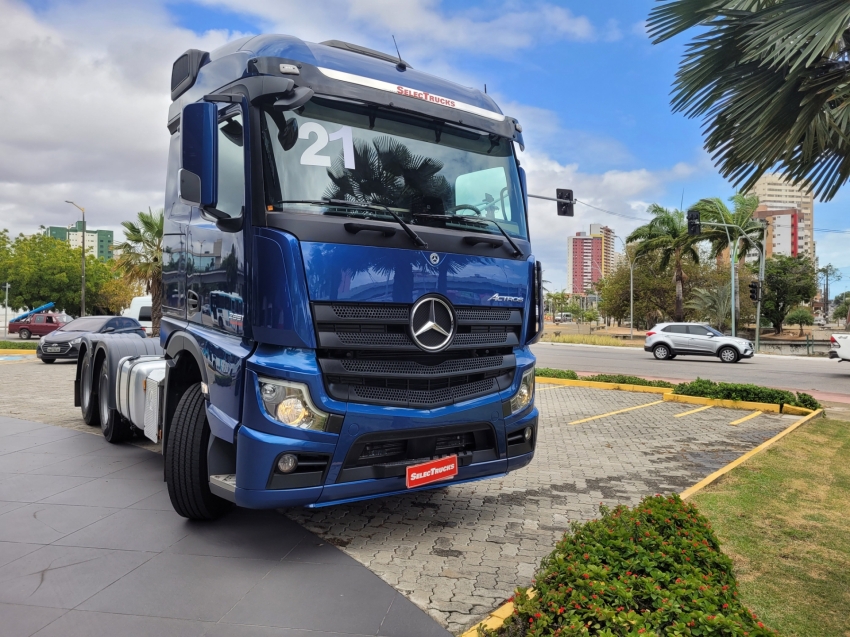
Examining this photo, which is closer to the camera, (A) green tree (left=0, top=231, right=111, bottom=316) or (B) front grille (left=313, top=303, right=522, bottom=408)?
(B) front grille (left=313, top=303, right=522, bottom=408)

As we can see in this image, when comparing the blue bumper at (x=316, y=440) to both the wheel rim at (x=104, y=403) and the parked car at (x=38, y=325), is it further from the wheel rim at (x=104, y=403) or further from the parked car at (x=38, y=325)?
the parked car at (x=38, y=325)

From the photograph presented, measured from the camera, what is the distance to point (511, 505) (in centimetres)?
539

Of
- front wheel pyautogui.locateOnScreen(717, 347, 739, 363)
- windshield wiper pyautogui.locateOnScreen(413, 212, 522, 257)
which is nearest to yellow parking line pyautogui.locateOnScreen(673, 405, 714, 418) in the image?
windshield wiper pyautogui.locateOnScreen(413, 212, 522, 257)

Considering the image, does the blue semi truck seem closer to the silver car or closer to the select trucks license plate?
the select trucks license plate

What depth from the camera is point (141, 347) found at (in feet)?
24.6

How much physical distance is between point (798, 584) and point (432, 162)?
352cm

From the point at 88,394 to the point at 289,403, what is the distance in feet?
19.9

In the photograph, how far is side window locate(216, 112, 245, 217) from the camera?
13.1 ft

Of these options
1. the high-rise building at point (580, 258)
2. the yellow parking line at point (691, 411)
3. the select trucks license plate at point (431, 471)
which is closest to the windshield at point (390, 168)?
the select trucks license plate at point (431, 471)

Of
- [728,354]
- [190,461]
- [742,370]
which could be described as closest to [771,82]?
[190,461]

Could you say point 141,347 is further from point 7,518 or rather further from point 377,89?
point 377,89

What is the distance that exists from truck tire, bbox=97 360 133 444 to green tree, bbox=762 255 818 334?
47.7m

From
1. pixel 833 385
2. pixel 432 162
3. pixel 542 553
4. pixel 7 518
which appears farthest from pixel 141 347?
pixel 833 385

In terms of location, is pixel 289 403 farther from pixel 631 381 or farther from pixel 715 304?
pixel 715 304
